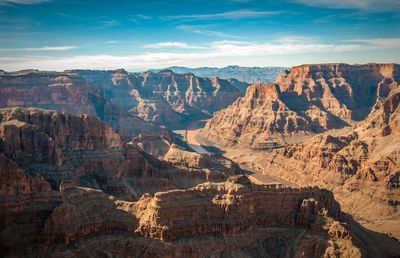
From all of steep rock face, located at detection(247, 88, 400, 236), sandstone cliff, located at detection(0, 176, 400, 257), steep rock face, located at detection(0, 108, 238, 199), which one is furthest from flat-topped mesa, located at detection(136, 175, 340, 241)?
steep rock face, located at detection(247, 88, 400, 236)

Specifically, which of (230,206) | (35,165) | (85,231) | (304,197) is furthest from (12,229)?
(304,197)

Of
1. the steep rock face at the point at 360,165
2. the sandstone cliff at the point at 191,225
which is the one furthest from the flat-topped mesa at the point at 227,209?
the steep rock face at the point at 360,165

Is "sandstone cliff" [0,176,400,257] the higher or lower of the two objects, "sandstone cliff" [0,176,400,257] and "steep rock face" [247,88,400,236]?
the higher

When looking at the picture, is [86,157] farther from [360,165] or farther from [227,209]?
[360,165]

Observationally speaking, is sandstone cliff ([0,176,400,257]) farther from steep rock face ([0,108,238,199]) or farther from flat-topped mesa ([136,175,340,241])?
steep rock face ([0,108,238,199])

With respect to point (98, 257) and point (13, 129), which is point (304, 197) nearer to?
point (98, 257)

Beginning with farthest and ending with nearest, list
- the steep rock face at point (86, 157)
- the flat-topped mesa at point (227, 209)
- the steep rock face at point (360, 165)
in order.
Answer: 1. the steep rock face at point (360, 165)
2. the steep rock face at point (86, 157)
3. the flat-topped mesa at point (227, 209)

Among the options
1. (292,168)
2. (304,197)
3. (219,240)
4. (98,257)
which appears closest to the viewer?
(98,257)

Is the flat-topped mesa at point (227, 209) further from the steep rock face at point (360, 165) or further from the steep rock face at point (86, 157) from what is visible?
the steep rock face at point (360, 165)
